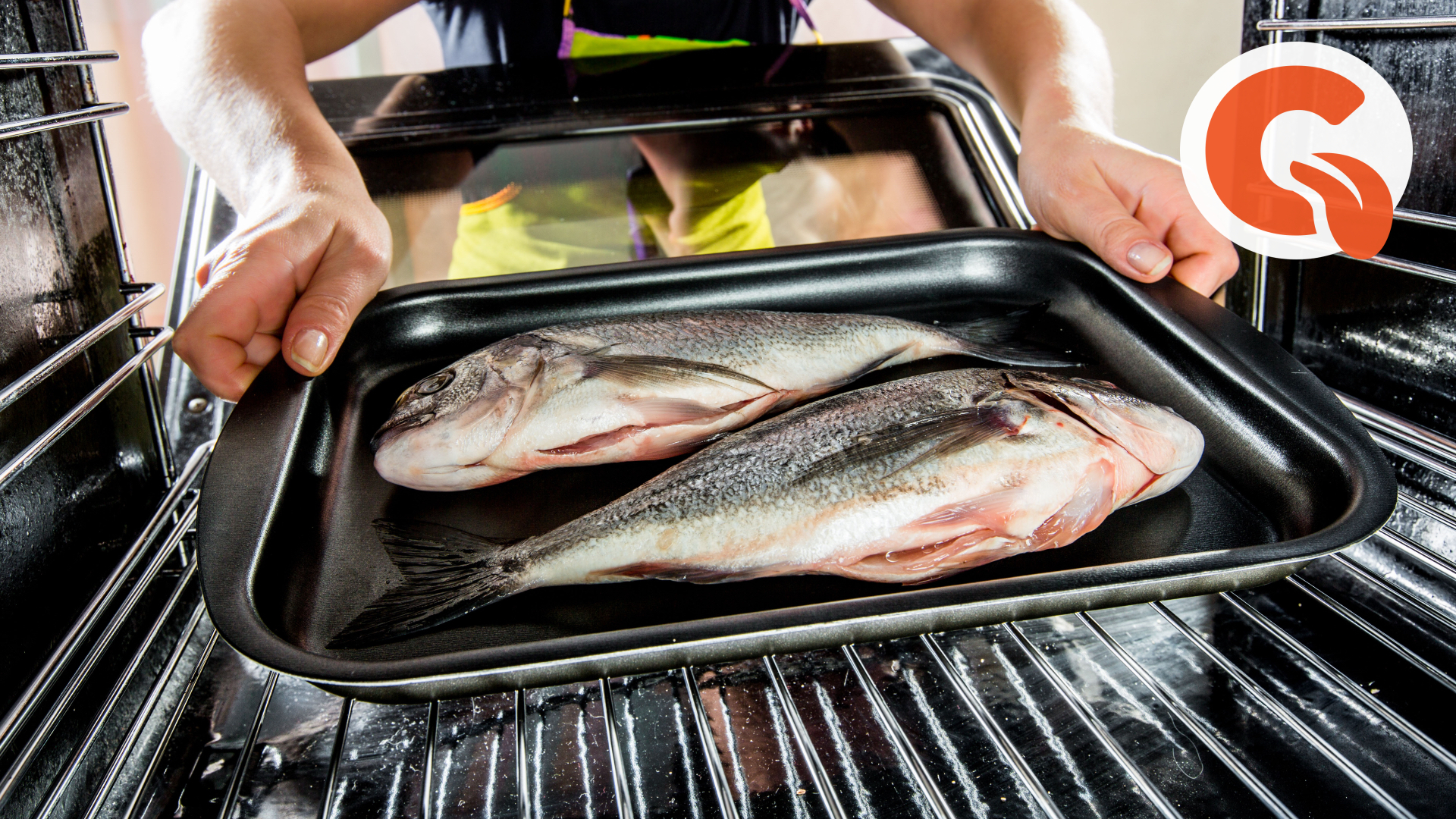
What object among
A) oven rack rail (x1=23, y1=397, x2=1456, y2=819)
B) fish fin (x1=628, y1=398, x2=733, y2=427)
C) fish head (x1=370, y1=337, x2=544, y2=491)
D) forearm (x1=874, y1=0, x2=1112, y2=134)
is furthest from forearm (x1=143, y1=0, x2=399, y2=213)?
forearm (x1=874, y1=0, x2=1112, y2=134)

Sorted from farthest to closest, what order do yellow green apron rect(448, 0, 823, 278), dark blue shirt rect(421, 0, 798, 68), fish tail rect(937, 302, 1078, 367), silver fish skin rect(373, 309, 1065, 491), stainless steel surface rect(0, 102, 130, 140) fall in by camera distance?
dark blue shirt rect(421, 0, 798, 68) < yellow green apron rect(448, 0, 823, 278) < fish tail rect(937, 302, 1078, 367) < silver fish skin rect(373, 309, 1065, 491) < stainless steel surface rect(0, 102, 130, 140)

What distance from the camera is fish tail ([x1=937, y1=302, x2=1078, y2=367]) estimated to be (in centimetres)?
105

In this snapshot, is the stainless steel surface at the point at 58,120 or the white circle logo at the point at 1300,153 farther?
the white circle logo at the point at 1300,153

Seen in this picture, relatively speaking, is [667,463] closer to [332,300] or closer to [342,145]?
[332,300]

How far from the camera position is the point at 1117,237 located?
3.58 ft

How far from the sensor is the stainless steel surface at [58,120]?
71 centimetres

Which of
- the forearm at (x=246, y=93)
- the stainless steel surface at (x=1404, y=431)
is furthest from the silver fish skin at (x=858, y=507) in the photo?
the forearm at (x=246, y=93)

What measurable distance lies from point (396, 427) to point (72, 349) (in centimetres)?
28

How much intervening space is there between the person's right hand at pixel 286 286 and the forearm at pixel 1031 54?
0.94 meters

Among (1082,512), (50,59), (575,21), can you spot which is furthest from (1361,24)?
(575,21)

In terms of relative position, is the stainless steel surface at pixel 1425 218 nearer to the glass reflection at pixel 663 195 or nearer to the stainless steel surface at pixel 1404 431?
the stainless steel surface at pixel 1404 431

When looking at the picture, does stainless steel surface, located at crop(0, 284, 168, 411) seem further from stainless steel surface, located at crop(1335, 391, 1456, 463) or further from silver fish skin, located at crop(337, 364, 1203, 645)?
stainless steel surface, located at crop(1335, 391, 1456, 463)

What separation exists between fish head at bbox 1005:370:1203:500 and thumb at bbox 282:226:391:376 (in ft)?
2.26

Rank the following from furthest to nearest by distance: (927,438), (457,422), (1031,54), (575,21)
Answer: (575,21)
(1031,54)
(457,422)
(927,438)
